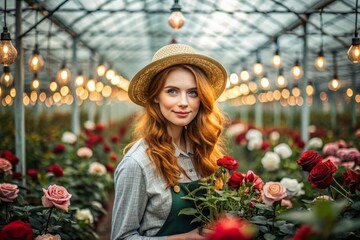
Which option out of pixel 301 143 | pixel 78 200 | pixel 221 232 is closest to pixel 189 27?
pixel 301 143

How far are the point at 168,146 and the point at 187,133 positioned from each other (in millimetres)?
238

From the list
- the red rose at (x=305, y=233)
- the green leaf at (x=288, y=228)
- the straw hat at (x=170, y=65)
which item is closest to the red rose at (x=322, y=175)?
the green leaf at (x=288, y=228)

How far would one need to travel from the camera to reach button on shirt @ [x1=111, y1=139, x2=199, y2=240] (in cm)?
202

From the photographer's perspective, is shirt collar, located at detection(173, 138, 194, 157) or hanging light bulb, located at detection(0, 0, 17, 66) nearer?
shirt collar, located at detection(173, 138, 194, 157)

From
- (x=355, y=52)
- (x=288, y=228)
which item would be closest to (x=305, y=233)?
(x=288, y=228)

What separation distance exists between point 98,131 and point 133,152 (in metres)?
8.11

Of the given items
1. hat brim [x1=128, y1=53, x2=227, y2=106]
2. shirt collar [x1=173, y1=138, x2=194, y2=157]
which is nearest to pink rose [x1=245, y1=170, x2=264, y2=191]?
shirt collar [x1=173, y1=138, x2=194, y2=157]

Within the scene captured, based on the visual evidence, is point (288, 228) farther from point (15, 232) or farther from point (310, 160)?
point (15, 232)

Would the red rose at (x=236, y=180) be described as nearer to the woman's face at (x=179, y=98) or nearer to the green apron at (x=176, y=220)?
the green apron at (x=176, y=220)

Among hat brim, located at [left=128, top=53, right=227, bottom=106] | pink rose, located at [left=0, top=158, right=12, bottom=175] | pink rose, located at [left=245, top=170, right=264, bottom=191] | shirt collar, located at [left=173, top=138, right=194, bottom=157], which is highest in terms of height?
hat brim, located at [left=128, top=53, right=227, bottom=106]

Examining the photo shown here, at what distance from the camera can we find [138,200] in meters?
2.02

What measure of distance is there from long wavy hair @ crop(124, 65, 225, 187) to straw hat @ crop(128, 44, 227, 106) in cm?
3

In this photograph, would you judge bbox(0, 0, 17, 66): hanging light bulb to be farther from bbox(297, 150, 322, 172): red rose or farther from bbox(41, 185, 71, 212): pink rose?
bbox(297, 150, 322, 172): red rose

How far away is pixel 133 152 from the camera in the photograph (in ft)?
7.00
